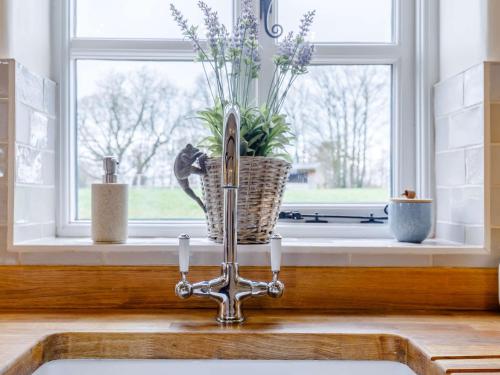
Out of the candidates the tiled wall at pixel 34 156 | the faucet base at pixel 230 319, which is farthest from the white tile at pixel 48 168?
the faucet base at pixel 230 319

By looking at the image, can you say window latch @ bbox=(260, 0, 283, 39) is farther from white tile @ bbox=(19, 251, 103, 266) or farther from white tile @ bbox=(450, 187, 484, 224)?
white tile @ bbox=(19, 251, 103, 266)

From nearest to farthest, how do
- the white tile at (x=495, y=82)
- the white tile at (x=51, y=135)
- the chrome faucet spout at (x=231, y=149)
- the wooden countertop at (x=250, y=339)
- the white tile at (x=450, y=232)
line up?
the wooden countertop at (x=250, y=339) → the chrome faucet spout at (x=231, y=149) → the white tile at (x=495, y=82) → the white tile at (x=450, y=232) → the white tile at (x=51, y=135)

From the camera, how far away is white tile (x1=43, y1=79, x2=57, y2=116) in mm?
1366

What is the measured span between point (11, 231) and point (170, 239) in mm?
403

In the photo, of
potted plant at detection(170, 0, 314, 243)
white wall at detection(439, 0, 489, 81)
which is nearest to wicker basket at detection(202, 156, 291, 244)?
potted plant at detection(170, 0, 314, 243)

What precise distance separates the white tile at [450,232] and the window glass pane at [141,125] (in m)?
0.69

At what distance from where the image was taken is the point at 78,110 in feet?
4.89

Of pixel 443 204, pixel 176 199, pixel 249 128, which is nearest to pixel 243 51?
pixel 249 128

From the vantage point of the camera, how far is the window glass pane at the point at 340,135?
1482 mm

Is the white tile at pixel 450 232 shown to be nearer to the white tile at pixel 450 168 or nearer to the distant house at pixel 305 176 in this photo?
the white tile at pixel 450 168

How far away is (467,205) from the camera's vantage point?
4.12 ft

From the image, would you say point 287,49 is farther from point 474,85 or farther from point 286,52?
point 474,85

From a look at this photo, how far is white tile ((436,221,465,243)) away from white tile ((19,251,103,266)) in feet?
2.99

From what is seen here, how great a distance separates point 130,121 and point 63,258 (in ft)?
1.54
